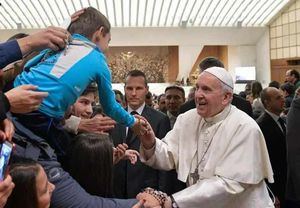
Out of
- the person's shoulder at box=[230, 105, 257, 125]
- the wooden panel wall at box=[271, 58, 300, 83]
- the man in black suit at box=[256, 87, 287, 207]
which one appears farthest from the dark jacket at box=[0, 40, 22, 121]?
the wooden panel wall at box=[271, 58, 300, 83]

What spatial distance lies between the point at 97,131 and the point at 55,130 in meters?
0.34

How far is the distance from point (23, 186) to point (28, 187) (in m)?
0.02

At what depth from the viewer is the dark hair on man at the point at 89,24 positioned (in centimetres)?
235

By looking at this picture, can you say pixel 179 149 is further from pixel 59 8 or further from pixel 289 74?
pixel 59 8

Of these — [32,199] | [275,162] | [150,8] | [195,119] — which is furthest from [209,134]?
[150,8]

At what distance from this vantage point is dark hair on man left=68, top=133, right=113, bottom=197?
211cm

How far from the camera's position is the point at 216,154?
268 centimetres

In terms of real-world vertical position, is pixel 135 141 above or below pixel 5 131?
below

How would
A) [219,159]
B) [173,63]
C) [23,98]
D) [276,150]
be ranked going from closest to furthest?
[23,98] → [219,159] → [276,150] → [173,63]

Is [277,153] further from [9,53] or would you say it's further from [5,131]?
[5,131]

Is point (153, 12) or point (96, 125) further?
point (153, 12)

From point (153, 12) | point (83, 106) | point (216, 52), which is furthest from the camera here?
point (216, 52)

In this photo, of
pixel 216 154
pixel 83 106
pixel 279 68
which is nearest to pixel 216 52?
pixel 279 68

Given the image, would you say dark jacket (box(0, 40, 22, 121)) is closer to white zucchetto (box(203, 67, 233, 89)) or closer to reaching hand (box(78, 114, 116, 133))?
reaching hand (box(78, 114, 116, 133))
